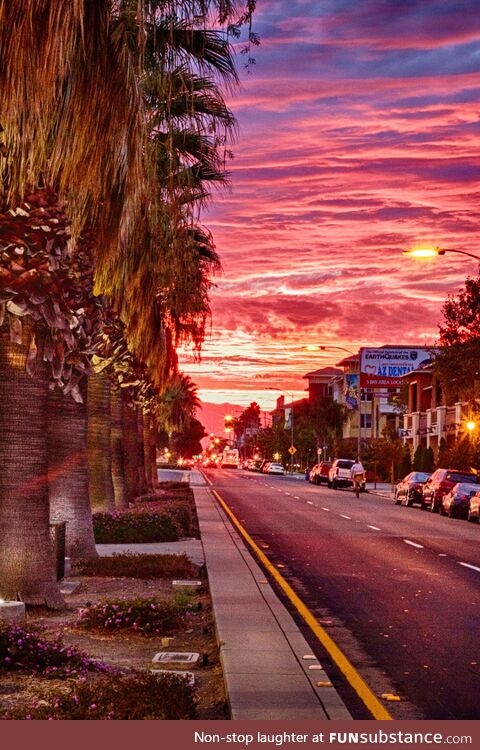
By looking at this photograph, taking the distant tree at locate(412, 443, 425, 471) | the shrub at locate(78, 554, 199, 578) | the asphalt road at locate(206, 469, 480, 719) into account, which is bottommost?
the asphalt road at locate(206, 469, 480, 719)

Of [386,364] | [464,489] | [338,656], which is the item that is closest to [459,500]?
[464,489]

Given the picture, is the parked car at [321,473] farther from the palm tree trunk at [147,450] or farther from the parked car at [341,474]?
the palm tree trunk at [147,450]

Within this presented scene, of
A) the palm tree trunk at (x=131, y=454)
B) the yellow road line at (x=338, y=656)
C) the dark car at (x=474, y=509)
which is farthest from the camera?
the dark car at (x=474, y=509)

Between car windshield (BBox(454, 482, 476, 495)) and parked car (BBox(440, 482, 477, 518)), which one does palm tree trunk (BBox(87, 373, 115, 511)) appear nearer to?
parked car (BBox(440, 482, 477, 518))

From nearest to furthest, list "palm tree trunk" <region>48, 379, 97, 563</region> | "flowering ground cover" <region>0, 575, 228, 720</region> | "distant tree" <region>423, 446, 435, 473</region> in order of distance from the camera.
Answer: "flowering ground cover" <region>0, 575, 228, 720</region>
"palm tree trunk" <region>48, 379, 97, 563</region>
"distant tree" <region>423, 446, 435, 473</region>

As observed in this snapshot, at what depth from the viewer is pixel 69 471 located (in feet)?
63.8

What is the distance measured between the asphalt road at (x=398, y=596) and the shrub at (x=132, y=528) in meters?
2.10

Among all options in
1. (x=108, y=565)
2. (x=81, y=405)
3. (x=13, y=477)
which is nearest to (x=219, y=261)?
(x=81, y=405)

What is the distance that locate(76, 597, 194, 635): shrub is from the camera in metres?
12.9

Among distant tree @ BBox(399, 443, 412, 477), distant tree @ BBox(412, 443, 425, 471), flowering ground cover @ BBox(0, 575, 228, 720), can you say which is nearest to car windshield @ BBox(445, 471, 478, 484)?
flowering ground cover @ BBox(0, 575, 228, 720)

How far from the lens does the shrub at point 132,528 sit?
24344 millimetres

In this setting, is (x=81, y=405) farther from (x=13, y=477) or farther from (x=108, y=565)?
(x=13, y=477)

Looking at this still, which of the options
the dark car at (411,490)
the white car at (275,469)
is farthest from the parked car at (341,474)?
the white car at (275,469)

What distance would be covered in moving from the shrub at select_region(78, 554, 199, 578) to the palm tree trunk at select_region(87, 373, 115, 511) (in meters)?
5.93
